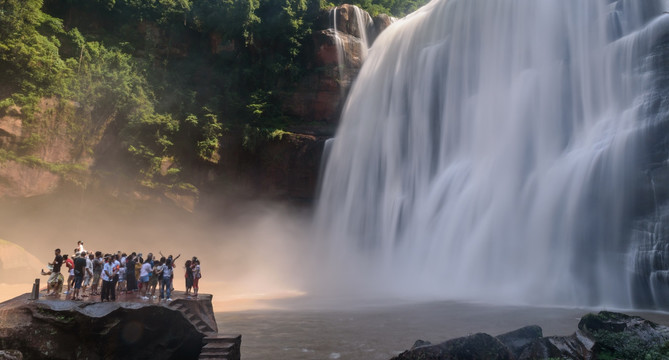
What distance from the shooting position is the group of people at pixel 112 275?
12.4 m

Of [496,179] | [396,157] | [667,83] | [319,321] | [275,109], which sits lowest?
[319,321]

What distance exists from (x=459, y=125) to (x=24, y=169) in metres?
25.3

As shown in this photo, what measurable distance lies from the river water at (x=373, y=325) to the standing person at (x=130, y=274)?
299 cm

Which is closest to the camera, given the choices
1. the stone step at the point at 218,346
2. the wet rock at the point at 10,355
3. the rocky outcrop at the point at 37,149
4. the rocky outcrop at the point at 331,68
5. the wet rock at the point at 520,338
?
the wet rock at the point at 10,355

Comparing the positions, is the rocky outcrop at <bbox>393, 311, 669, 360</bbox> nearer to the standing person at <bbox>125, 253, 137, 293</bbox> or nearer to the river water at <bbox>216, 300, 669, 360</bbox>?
the river water at <bbox>216, 300, 669, 360</bbox>

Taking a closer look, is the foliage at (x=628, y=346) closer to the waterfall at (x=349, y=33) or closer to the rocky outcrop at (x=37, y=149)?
the waterfall at (x=349, y=33)

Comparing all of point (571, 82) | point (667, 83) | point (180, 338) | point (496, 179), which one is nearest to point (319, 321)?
point (180, 338)

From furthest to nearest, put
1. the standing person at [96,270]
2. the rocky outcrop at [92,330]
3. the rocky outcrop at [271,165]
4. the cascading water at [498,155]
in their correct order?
the rocky outcrop at [271,165] < the cascading water at [498,155] < the standing person at [96,270] < the rocky outcrop at [92,330]

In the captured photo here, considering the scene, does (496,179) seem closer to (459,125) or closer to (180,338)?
(459,125)

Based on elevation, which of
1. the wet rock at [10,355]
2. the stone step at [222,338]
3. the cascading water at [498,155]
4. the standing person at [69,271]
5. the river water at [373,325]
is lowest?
the river water at [373,325]

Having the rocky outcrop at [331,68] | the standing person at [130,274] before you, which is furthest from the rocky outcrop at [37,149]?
the standing person at [130,274]

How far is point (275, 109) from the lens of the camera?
3434 cm

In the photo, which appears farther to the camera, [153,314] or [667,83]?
[667,83]

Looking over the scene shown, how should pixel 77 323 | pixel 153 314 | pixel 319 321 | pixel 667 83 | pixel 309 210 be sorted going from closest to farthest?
pixel 77 323, pixel 153 314, pixel 319 321, pixel 667 83, pixel 309 210
